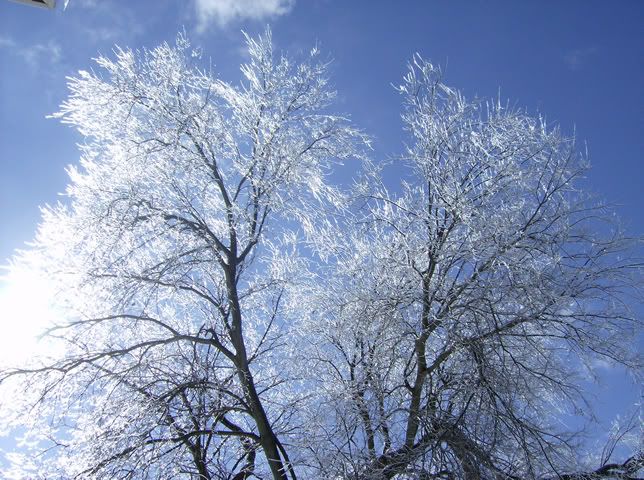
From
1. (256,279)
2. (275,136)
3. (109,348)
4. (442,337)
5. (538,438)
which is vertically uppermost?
(275,136)

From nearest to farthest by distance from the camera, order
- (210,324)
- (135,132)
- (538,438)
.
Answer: (538,438) → (135,132) → (210,324)

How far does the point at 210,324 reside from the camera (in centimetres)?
735

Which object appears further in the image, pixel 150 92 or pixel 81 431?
pixel 150 92

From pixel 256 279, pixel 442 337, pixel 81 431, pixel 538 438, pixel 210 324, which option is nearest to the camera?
pixel 538 438

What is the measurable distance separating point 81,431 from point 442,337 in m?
3.82

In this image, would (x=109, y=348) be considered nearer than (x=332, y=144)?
Yes

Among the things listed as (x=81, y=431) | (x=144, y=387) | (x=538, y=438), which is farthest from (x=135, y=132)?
(x=538, y=438)

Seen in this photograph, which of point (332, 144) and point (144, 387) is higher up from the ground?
point (332, 144)

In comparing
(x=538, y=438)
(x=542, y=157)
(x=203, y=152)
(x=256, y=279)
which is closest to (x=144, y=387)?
(x=256, y=279)

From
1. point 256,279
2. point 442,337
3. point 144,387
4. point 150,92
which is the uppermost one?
point 150,92

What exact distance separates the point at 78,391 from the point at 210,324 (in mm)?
1607

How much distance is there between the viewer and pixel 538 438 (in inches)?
193

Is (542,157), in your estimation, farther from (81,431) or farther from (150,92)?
(81,431)

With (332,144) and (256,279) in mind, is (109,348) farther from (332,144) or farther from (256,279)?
(332,144)
